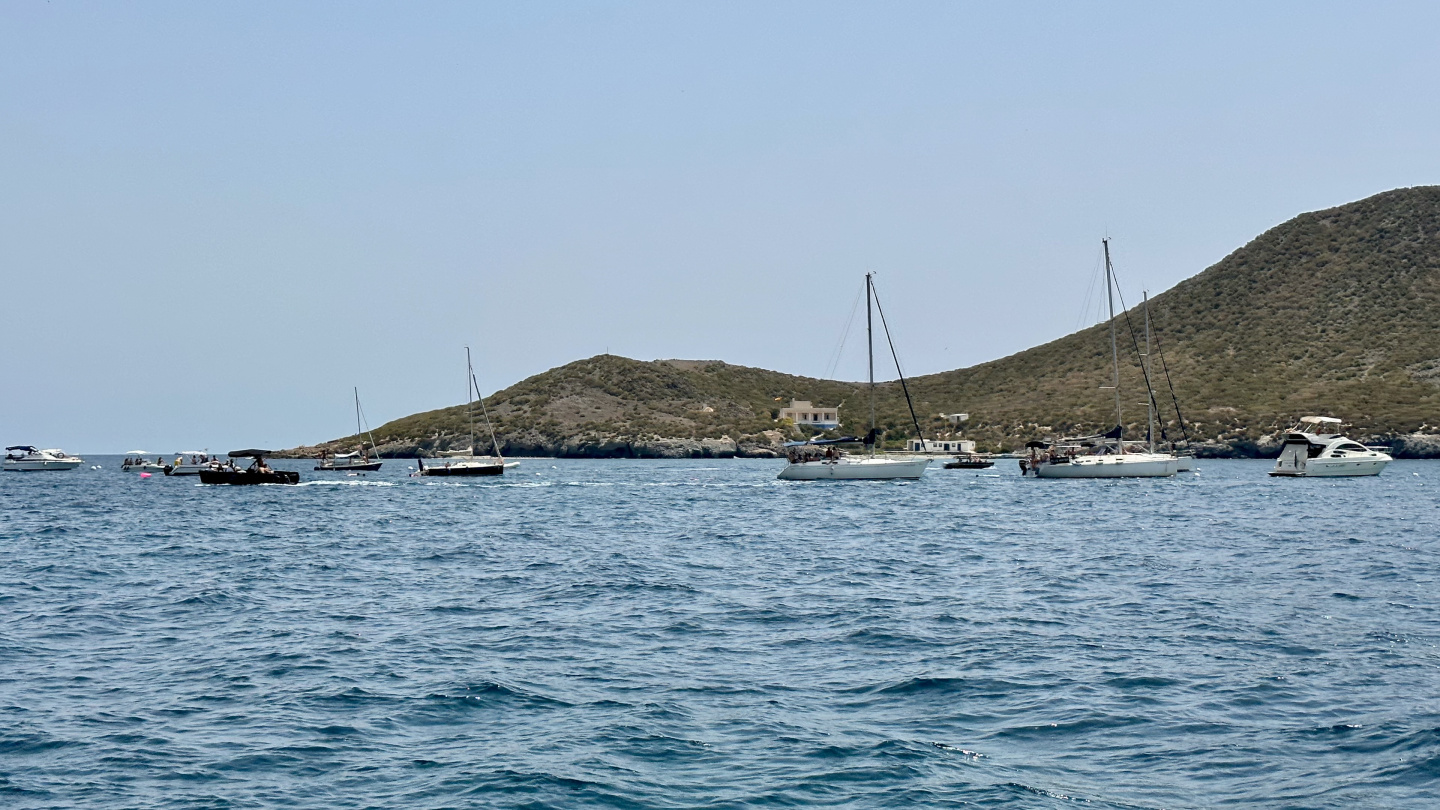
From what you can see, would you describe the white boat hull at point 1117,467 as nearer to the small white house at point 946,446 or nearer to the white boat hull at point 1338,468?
the white boat hull at point 1338,468

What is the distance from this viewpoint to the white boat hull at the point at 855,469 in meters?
83.9

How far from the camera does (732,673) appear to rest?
17.2 metres

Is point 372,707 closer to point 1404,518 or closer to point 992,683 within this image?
point 992,683

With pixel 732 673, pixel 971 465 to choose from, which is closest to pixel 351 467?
pixel 971 465

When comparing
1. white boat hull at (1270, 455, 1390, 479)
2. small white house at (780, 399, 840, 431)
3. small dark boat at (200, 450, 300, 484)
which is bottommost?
white boat hull at (1270, 455, 1390, 479)

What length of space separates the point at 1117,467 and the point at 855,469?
1818 centimetres

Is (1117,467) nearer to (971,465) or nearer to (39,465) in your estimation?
(971,465)

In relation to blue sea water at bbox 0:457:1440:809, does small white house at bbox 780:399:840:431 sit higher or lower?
higher

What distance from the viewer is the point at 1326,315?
14988 cm

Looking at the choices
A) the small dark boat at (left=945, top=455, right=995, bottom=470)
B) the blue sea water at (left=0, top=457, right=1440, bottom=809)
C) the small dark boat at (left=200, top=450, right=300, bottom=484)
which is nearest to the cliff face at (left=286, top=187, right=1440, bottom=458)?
the small dark boat at (left=945, top=455, right=995, bottom=470)

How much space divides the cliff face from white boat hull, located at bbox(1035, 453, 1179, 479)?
140 feet

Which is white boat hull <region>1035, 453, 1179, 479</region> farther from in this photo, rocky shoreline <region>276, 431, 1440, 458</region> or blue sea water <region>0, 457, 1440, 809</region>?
rocky shoreline <region>276, 431, 1440, 458</region>

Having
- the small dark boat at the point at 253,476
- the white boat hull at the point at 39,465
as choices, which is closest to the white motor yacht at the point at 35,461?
the white boat hull at the point at 39,465

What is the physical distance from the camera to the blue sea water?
12.1m
